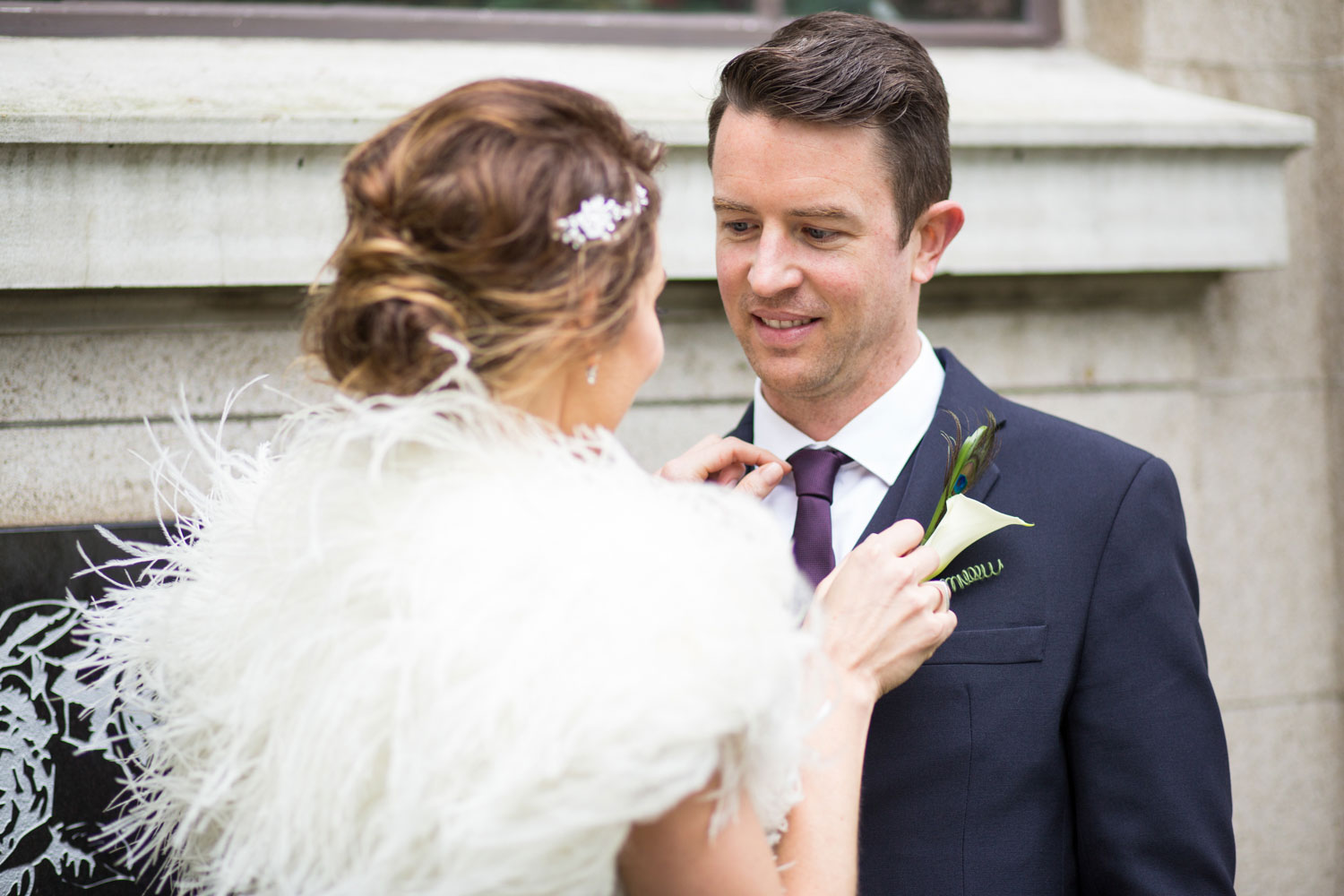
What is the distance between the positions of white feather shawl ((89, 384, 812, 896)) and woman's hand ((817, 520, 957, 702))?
10.3 inches

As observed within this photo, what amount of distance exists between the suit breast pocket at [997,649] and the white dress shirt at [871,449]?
28 cm

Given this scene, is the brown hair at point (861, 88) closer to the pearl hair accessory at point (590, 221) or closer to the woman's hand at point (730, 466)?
the woman's hand at point (730, 466)

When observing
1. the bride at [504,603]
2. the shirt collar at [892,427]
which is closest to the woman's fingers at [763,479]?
the shirt collar at [892,427]

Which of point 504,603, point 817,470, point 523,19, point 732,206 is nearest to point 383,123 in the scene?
point 523,19

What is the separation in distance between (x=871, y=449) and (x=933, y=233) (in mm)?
492

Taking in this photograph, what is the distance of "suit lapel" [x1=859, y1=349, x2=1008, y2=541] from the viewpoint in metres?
2.01

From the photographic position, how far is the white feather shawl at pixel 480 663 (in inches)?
46.1

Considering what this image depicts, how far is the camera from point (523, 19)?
332 centimetres

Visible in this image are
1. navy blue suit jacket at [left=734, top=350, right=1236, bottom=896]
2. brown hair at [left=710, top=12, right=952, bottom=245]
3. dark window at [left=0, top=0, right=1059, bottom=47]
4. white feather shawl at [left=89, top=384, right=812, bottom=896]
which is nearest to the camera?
white feather shawl at [left=89, top=384, right=812, bottom=896]

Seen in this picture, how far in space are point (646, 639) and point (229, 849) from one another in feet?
2.11

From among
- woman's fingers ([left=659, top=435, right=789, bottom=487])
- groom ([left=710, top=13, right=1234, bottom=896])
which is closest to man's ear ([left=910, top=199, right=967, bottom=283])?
groom ([left=710, top=13, right=1234, bottom=896])

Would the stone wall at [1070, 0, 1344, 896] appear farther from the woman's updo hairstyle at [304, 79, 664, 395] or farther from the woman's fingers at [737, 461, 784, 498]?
the woman's updo hairstyle at [304, 79, 664, 395]

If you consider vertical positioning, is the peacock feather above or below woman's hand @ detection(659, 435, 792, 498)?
above

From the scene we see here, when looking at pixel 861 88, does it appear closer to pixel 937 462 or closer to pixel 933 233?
pixel 933 233
